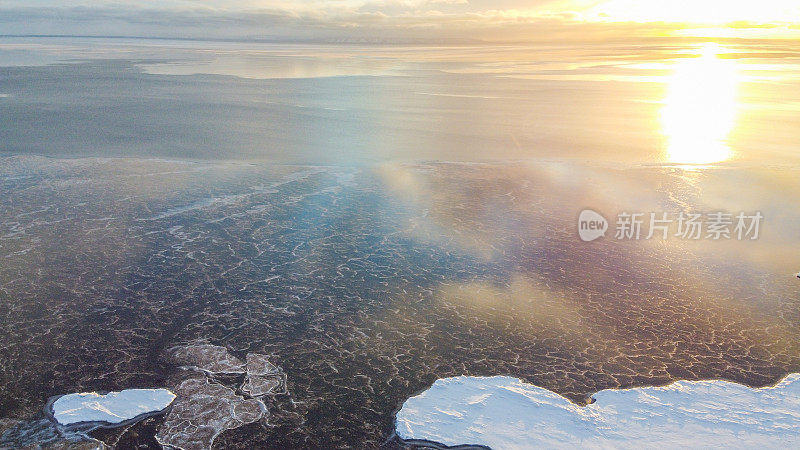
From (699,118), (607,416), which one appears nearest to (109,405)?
(607,416)

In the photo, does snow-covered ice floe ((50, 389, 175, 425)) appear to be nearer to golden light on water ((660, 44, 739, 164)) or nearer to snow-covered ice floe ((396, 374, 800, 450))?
snow-covered ice floe ((396, 374, 800, 450))

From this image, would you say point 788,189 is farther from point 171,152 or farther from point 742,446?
point 171,152

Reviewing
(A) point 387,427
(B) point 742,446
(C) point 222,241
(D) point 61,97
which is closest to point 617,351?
(B) point 742,446

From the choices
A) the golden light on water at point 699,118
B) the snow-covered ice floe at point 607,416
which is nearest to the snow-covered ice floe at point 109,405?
the snow-covered ice floe at point 607,416

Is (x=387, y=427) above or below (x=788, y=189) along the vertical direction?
below

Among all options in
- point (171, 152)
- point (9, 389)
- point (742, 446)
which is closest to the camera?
point (742, 446)

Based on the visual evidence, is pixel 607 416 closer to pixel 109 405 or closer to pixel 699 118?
pixel 109 405
